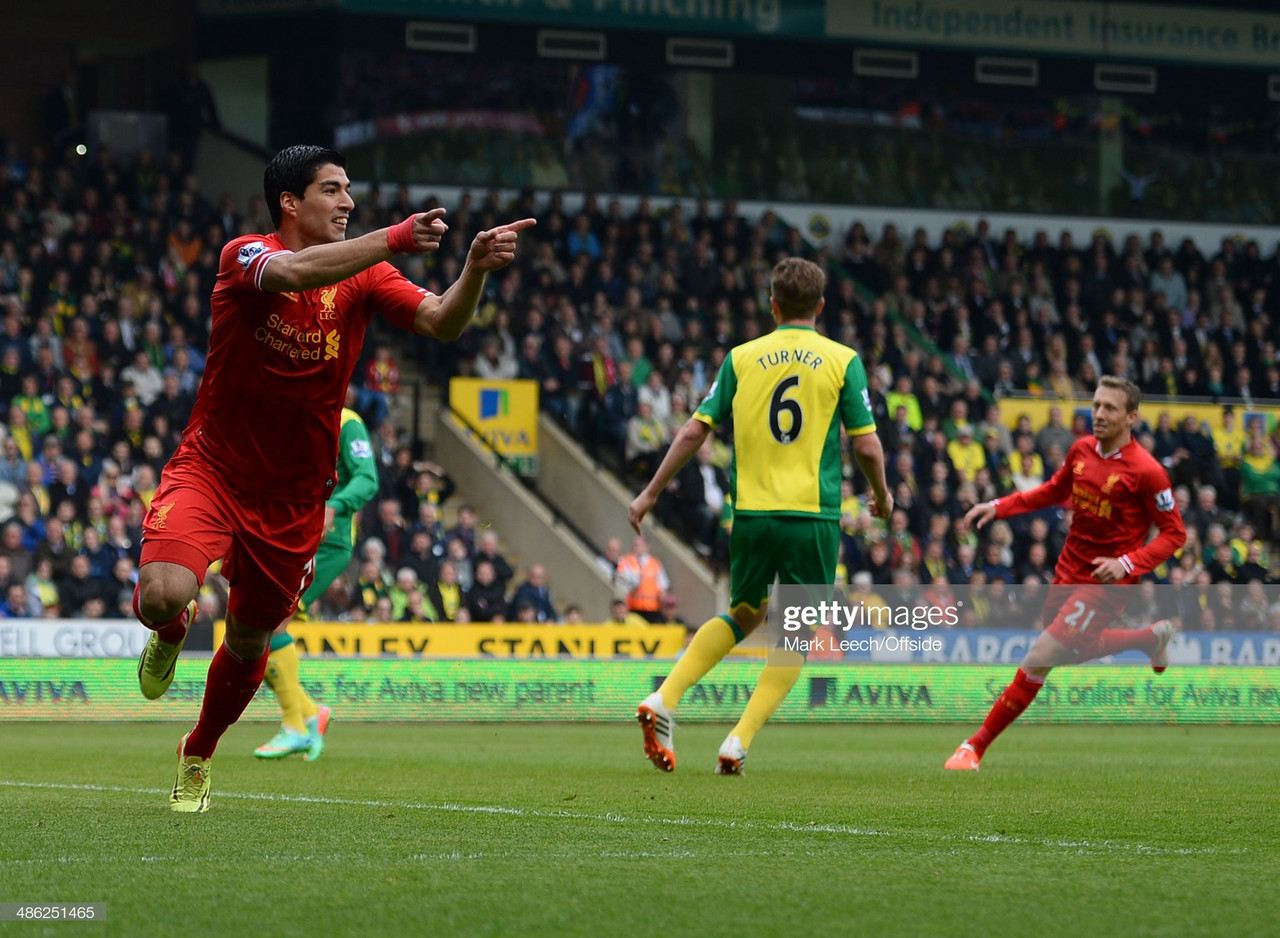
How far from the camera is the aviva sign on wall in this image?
23.1 m

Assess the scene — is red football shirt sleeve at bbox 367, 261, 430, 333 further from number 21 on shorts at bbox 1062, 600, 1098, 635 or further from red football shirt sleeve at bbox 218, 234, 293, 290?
number 21 on shorts at bbox 1062, 600, 1098, 635

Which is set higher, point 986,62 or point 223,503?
point 986,62

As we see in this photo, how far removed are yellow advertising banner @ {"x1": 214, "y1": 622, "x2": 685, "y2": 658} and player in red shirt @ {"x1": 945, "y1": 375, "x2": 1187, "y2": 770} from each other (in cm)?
748

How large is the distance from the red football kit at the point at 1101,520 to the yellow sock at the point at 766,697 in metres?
1.93

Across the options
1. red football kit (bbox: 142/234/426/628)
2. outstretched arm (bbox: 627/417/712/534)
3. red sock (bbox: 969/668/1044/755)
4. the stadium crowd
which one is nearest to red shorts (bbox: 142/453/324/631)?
red football kit (bbox: 142/234/426/628)

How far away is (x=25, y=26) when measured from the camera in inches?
1074

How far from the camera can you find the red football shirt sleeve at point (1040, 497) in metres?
10.4

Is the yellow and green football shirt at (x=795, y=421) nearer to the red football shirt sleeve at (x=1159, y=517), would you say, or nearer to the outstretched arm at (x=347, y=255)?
the red football shirt sleeve at (x=1159, y=517)

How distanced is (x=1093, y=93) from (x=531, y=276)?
1160cm

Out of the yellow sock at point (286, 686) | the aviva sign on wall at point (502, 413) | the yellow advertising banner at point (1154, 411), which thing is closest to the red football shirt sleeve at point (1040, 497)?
the yellow sock at point (286, 686)

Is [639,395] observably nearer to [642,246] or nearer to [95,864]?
[642,246]

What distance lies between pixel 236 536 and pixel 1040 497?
5.32m

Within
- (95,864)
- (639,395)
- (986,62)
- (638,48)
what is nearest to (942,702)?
(639,395)

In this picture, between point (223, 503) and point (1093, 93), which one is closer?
point (223, 503)
